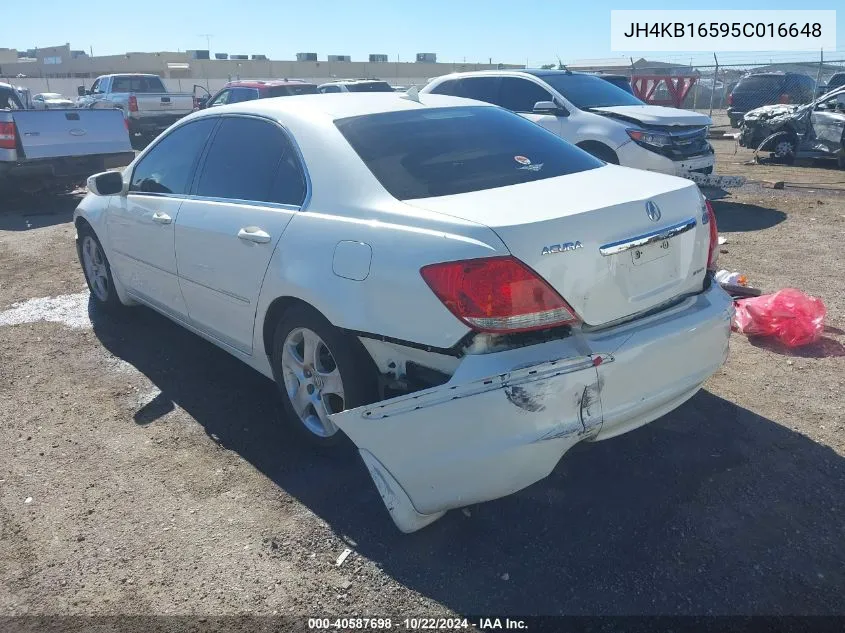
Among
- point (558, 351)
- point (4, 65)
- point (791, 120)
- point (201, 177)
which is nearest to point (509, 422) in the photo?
point (558, 351)

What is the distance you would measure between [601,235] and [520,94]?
24.5 feet

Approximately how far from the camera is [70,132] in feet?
34.0

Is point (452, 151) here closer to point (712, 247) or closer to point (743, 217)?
point (712, 247)

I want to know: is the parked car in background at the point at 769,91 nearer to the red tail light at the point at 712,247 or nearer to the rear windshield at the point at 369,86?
the rear windshield at the point at 369,86

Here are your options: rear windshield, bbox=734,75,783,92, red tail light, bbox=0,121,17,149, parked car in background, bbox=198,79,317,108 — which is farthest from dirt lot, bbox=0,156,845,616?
rear windshield, bbox=734,75,783,92

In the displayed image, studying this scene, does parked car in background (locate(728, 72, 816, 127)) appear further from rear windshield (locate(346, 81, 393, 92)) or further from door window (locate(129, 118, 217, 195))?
door window (locate(129, 118, 217, 195))

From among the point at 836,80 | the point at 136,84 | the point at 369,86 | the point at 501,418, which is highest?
the point at 136,84

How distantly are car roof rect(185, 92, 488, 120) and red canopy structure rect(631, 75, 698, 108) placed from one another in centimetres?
2199

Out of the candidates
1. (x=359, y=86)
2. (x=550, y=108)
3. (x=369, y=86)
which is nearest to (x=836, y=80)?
(x=369, y=86)

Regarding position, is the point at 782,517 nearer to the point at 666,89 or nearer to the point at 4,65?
the point at 666,89

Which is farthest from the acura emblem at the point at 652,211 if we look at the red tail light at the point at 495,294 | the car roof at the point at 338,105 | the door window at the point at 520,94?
the door window at the point at 520,94

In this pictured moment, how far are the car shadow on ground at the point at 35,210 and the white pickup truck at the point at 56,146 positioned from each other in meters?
0.33

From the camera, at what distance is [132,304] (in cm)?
539

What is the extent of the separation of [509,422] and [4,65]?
81791 millimetres
